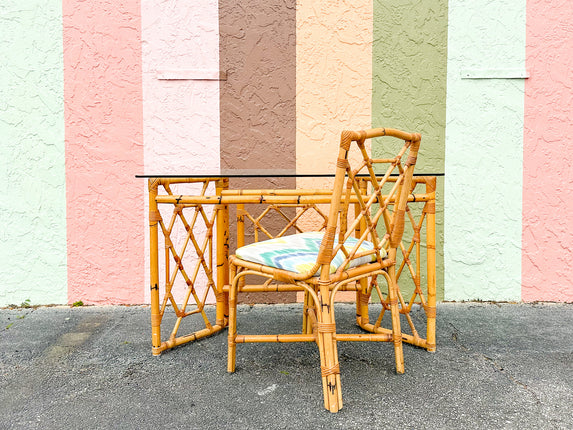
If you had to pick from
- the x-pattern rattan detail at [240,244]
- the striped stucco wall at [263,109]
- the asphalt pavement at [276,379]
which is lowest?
the asphalt pavement at [276,379]

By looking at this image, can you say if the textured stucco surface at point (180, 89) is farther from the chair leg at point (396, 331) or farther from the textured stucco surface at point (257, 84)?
the chair leg at point (396, 331)

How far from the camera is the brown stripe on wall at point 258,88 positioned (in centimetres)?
276

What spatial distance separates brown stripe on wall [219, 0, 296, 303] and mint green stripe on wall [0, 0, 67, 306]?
103cm

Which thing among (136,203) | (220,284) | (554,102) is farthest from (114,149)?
(554,102)

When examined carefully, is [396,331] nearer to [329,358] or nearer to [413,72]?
[329,358]

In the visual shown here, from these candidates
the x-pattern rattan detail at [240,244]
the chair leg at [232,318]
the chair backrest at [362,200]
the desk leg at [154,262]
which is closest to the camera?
the chair backrest at [362,200]

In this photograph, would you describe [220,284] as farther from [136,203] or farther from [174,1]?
[174,1]

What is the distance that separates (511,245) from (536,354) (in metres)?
0.93

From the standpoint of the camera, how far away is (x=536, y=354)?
2.05 meters

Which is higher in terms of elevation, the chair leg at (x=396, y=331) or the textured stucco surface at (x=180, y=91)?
the textured stucco surface at (x=180, y=91)

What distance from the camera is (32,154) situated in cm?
277

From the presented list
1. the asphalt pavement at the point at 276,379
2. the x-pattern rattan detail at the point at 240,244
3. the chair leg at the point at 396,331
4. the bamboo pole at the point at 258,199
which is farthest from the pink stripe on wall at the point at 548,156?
the chair leg at the point at 396,331

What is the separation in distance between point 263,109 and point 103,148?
3.36ft

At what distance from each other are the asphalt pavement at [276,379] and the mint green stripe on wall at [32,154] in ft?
1.22
